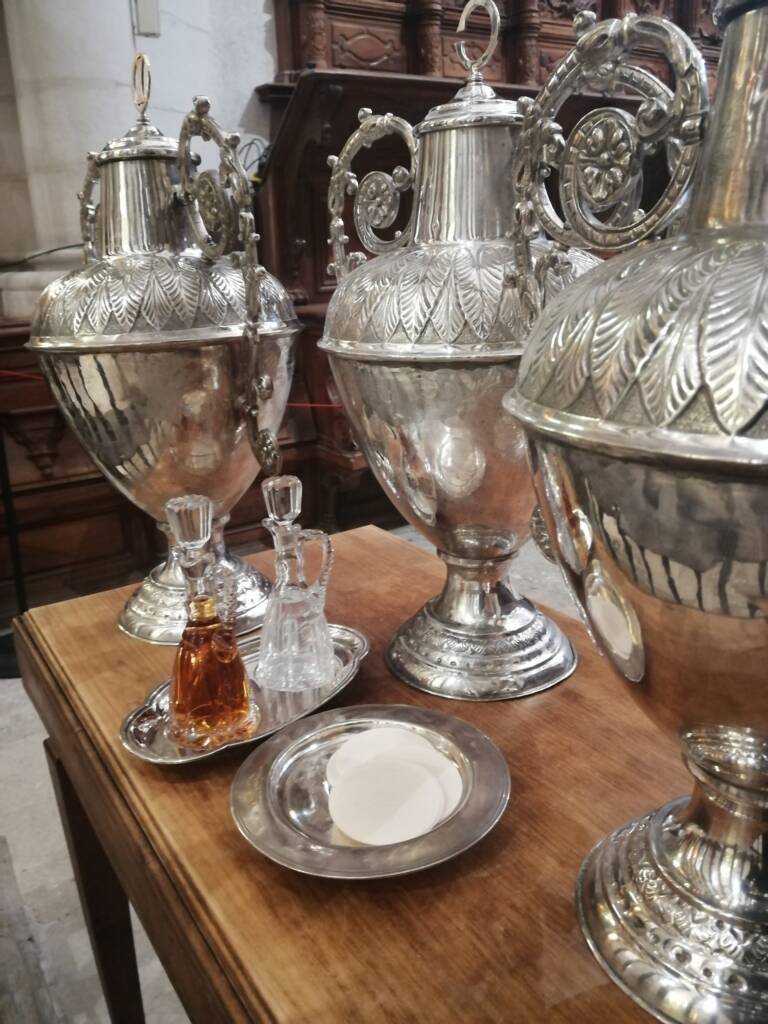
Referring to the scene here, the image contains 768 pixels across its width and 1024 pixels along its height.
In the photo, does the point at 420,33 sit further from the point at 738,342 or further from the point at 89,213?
the point at 738,342

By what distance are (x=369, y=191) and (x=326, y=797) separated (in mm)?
574

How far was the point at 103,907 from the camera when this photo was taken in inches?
36.9

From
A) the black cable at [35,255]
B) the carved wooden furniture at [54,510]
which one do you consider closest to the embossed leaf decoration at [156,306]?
the carved wooden furniture at [54,510]

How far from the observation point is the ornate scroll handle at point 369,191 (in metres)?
0.76

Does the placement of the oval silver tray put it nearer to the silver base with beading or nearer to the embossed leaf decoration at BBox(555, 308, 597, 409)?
the silver base with beading

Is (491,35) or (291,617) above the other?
(491,35)

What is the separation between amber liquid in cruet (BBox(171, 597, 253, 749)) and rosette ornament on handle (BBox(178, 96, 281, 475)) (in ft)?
0.81

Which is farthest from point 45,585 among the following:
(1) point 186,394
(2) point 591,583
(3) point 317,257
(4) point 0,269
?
(2) point 591,583

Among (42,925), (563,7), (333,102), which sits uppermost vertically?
(563,7)

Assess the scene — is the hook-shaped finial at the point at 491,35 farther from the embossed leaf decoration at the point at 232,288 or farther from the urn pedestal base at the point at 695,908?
the urn pedestal base at the point at 695,908

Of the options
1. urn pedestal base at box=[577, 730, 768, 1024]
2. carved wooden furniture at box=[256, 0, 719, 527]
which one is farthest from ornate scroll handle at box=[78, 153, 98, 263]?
carved wooden furniture at box=[256, 0, 719, 527]

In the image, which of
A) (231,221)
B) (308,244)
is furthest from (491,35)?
(308,244)

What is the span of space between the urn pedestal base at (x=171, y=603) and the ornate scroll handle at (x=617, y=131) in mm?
559

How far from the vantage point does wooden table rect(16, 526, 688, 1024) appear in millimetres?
449
